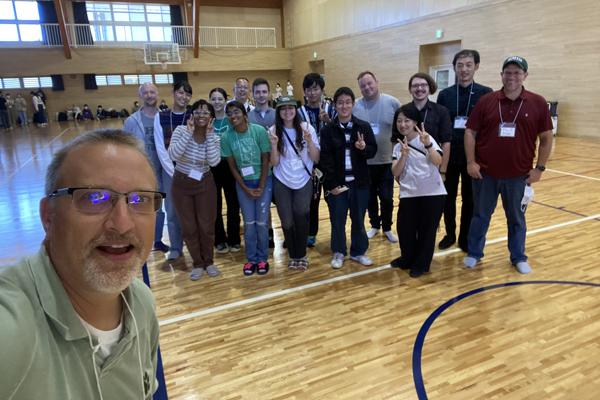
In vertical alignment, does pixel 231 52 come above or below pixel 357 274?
above

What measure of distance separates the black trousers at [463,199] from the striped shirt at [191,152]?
2.39 meters

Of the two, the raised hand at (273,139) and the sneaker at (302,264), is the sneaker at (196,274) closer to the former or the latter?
the sneaker at (302,264)

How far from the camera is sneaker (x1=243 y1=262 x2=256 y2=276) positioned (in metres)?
3.90

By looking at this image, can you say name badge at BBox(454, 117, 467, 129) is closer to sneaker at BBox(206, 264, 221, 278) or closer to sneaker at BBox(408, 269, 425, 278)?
sneaker at BBox(408, 269, 425, 278)

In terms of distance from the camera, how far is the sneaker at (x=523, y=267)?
3691mm

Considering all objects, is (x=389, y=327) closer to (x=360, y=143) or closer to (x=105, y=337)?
(x=360, y=143)

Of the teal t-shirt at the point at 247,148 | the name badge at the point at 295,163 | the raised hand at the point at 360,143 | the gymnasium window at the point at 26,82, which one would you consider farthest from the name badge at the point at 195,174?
the gymnasium window at the point at 26,82

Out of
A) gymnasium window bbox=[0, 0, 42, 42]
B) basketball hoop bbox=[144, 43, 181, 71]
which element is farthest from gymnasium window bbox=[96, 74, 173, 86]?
gymnasium window bbox=[0, 0, 42, 42]

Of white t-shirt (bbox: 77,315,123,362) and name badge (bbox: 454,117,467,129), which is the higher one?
name badge (bbox: 454,117,467,129)

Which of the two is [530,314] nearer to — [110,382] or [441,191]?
[441,191]

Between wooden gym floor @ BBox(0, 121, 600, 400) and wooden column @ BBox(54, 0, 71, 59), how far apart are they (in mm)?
18037

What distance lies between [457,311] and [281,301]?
1.42m

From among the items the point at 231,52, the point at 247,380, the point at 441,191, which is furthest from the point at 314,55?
the point at 247,380

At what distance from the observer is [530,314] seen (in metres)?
3.04
